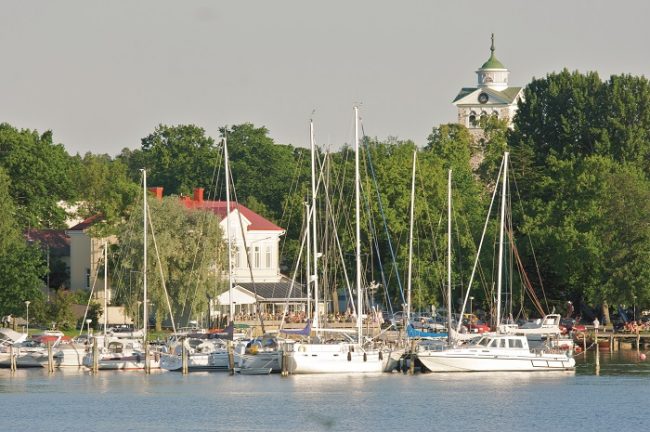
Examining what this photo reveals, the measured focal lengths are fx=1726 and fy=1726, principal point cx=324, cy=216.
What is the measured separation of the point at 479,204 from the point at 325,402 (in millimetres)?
51133

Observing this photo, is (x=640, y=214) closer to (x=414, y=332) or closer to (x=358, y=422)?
(x=414, y=332)

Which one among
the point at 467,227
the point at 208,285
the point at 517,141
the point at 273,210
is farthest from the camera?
the point at 273,210

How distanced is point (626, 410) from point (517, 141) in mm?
62945

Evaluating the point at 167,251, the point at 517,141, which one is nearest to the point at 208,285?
the point at 167,251

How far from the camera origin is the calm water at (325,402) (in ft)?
221

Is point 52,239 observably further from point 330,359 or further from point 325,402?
point 325,402

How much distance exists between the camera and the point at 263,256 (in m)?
123

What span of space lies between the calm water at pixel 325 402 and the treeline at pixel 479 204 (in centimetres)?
1276

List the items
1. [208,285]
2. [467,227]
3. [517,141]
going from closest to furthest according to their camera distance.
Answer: [208,285], [467,227], [517,141]

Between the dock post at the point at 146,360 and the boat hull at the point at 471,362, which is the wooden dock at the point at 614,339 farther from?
the dock post at the point at 146,360

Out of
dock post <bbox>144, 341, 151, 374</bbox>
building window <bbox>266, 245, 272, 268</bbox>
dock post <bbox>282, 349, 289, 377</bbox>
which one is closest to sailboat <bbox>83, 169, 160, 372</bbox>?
dock post <bbox>144, 341, 151, 374</bbox>

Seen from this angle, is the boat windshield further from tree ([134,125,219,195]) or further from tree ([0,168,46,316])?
tree ([134,125,219,195])

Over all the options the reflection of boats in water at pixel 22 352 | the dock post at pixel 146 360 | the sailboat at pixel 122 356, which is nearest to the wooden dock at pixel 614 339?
the sailboat at pixel 122 356

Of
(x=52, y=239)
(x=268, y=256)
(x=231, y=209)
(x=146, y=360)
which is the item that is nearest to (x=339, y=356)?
(x=146, y=360)
